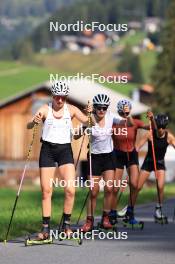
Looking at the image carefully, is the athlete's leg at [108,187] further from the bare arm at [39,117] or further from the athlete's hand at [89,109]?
the bare arm at [39,117]

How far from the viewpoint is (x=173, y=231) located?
55.0 feet

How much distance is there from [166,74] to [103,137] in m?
80.3

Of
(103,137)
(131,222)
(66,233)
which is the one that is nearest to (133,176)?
(131,222)

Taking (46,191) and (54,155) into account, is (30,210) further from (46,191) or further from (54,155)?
(46,191)

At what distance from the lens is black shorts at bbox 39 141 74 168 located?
1498cm

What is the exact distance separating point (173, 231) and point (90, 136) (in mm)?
1912

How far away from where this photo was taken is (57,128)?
1489 cm

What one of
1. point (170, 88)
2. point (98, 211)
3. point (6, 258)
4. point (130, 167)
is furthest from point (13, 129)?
point (6, 258)

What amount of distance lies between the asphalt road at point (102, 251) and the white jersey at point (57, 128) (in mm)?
1352

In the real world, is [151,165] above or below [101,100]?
Result: below

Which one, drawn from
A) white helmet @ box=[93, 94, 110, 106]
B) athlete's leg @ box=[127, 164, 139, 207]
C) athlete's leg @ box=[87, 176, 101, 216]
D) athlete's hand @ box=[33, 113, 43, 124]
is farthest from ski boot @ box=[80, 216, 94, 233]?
athlete's leg @ box=[127, 164, 139, 207]

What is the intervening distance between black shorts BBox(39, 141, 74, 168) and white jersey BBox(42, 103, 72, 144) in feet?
0.23

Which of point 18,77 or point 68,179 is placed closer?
→ point 68,179

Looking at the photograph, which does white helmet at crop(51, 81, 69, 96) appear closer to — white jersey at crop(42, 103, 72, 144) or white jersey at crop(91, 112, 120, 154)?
white jersey at crop(42, 103, 72, 144)
